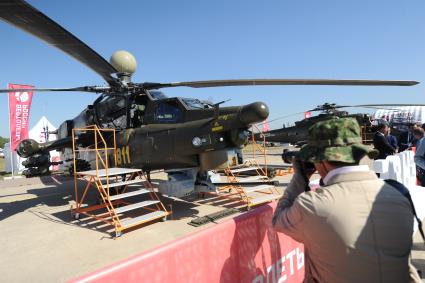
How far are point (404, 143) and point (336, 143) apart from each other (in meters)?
10.8

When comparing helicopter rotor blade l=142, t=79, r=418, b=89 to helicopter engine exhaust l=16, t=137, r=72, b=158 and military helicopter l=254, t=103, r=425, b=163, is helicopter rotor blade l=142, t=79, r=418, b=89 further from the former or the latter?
military helicopter l=254, t=103, r=425, b=163

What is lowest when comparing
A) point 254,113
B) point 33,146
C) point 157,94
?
point 33,146

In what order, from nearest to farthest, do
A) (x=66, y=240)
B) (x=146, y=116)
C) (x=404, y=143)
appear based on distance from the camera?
(x=66, y=240) < (x=146, y=116) < (x=404, y=143)

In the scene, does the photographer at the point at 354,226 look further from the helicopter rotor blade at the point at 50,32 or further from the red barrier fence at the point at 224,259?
the helicopter rotor blade at the point at 50,32

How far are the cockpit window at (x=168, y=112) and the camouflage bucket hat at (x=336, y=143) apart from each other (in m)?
5.24

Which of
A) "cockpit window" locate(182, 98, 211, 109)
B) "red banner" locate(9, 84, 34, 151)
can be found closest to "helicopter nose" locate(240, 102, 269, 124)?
"cockpit window" locate(182, 98, 211, 109)

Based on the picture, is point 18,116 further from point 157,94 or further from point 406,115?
point 406,115

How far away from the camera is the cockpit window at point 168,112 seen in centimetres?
691

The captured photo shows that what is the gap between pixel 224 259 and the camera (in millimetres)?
2127

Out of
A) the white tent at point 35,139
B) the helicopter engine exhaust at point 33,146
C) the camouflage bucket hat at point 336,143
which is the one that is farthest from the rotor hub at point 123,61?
the white tent at point 35,139

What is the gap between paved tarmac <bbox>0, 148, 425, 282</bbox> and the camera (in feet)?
14.2

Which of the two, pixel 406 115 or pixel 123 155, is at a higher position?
pixel 406 115

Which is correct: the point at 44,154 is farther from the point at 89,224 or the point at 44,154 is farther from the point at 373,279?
the point at 373,279

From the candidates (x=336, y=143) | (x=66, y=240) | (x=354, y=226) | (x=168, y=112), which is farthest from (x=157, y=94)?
(x=354, y=226)
